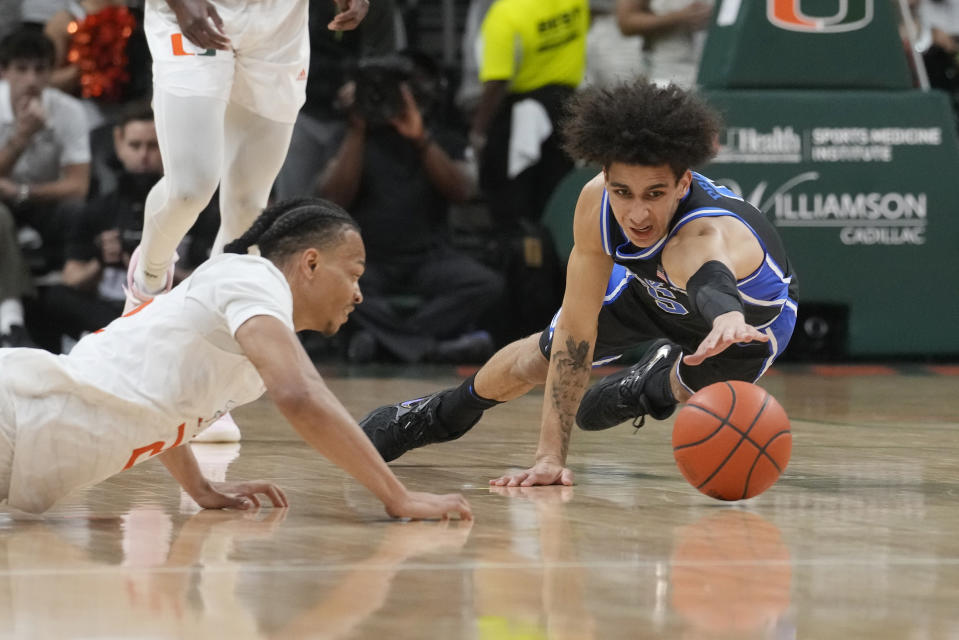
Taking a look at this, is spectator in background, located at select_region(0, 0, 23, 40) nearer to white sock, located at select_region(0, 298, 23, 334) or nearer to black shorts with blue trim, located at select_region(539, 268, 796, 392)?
white sock, located at select_region(0, 298, 23, 334)

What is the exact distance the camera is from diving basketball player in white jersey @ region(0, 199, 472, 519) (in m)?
3.25

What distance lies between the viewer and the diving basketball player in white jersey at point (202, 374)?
10.7 feet

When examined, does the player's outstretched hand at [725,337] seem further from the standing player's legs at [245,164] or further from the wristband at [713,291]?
the standing player's legs at [245,164]

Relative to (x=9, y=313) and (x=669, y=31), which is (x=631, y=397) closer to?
(x=9, y=313)

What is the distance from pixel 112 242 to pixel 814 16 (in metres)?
4.44

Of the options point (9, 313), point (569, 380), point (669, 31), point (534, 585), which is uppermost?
point (534, 585)

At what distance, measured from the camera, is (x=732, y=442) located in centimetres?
377

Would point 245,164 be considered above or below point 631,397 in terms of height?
above

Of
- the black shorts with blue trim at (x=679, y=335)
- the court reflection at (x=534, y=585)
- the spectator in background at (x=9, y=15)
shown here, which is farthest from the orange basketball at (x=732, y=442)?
the spectator in background at (x=9, y=15)

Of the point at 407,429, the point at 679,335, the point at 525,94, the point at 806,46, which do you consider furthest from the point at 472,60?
the point at 407,429

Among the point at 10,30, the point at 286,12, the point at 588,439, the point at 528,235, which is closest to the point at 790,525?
the point at 588,439

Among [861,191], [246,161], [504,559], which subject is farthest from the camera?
[861,191]

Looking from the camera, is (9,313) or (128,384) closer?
(128,384)

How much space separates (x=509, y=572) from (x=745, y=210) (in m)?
2.01
